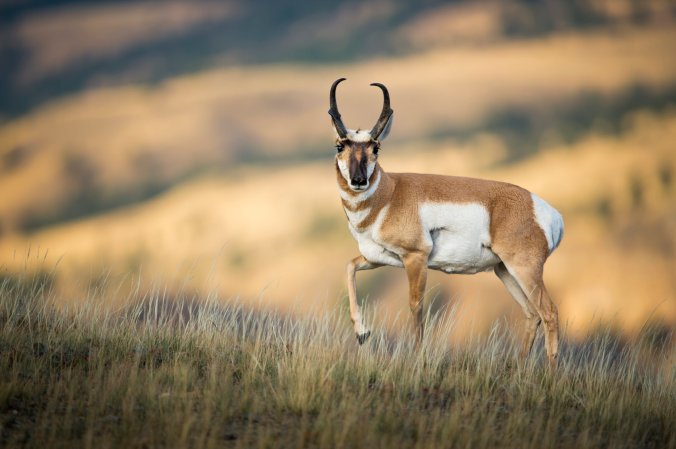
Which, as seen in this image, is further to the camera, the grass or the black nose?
the black nose

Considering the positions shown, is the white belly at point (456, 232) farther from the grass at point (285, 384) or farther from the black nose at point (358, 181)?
the black nose at point (358, 181)

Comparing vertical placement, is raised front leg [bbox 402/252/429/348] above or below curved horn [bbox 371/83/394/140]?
Answer: below

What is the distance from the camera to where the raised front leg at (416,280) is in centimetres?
852

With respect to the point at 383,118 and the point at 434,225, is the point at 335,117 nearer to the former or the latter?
the point at 383,118

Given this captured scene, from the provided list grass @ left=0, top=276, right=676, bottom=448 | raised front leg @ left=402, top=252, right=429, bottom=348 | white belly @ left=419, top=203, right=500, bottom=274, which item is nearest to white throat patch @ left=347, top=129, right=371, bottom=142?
white belly @ left=419, top=203, right=500, bottom=274

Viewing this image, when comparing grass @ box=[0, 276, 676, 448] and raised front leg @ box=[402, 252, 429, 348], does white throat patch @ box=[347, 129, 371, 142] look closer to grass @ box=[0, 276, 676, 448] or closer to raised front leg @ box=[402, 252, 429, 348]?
raised front leg @ box=[402, 252, 429, 348]

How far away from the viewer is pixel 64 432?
5.66 metres

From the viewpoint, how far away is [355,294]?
29.2 feet

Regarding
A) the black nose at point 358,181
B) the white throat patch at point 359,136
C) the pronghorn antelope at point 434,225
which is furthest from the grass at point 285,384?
the white throat patch at point 359,136

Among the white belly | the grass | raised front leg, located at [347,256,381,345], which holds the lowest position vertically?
the grass

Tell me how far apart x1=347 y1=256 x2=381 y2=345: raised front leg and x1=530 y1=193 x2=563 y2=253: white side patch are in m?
1.97

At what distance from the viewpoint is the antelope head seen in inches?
320

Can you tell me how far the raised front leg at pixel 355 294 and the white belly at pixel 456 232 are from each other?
768mm

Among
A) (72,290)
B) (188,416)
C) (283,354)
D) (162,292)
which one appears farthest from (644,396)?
(72,290)
